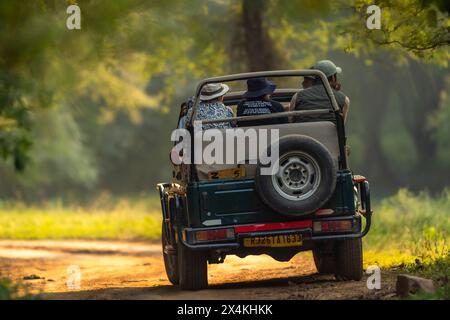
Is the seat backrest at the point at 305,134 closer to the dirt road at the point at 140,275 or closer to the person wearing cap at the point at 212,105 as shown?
the person wearing cap at the point at 212,105

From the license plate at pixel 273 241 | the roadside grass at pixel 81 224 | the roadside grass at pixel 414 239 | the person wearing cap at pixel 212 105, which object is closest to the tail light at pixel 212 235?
the license plate at pixel 273 241

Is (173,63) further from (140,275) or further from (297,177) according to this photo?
(297,177)

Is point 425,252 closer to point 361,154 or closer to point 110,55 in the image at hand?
point 110,55

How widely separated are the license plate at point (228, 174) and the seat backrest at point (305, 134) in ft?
0.10

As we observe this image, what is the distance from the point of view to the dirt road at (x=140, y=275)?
32.7 ft

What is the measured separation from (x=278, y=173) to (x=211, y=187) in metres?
0.68

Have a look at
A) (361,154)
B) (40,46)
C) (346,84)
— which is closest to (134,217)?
(40,46)

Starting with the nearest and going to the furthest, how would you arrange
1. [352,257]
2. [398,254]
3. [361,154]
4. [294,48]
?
[352,257] < [398,254] < [294,48] < [361,154]

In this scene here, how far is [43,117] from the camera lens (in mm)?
35156

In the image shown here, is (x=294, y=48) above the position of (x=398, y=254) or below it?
above

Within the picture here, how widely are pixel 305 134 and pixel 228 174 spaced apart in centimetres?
83

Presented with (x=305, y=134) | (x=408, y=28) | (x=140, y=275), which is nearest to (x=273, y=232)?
(x=305, y=134)

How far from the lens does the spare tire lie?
380 inches

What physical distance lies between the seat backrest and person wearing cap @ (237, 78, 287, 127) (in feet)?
1.35
